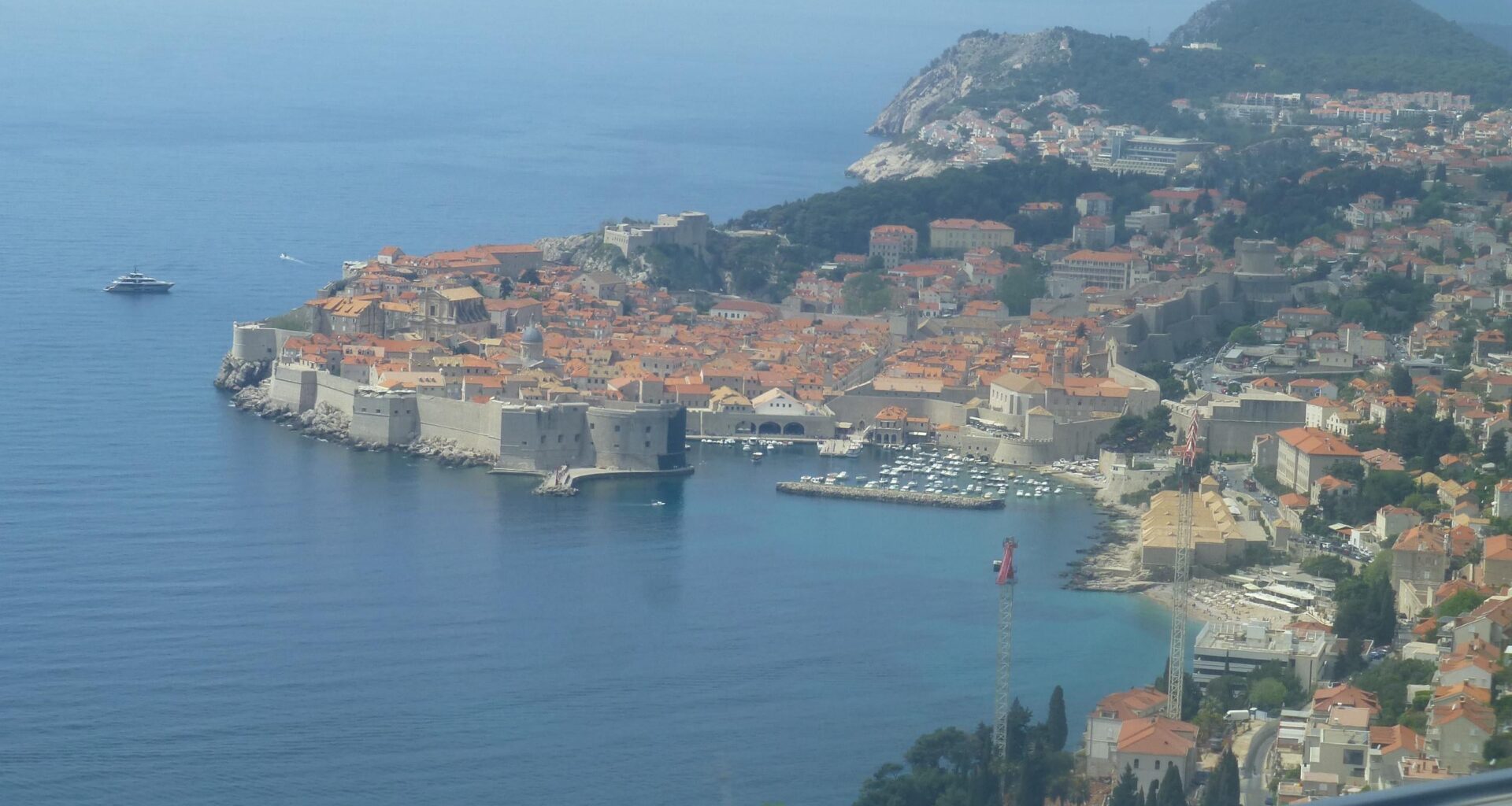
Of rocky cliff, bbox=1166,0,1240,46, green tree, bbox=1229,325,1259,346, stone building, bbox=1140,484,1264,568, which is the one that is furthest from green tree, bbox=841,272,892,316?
rocky cliff, bbox=1166,0,1240,46

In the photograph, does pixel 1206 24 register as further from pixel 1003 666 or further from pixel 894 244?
pixel 1003 666

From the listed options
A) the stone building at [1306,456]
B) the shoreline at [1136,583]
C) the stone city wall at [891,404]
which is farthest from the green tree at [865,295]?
the shoreline at [1136,583]

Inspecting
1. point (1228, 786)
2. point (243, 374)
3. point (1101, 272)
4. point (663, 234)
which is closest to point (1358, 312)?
point (1101, 272)

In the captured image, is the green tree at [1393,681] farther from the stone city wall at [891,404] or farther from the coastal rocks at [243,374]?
the coastal rocks at [243,374]

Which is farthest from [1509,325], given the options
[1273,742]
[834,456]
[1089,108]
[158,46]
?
[158,46]

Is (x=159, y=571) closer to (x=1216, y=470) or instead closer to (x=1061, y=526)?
(x=1061, y=526)

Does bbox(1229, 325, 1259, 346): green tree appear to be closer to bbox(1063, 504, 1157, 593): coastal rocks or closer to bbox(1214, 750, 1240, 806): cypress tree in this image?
bbox(1063, 504, 1157, 593): coastal rocks
